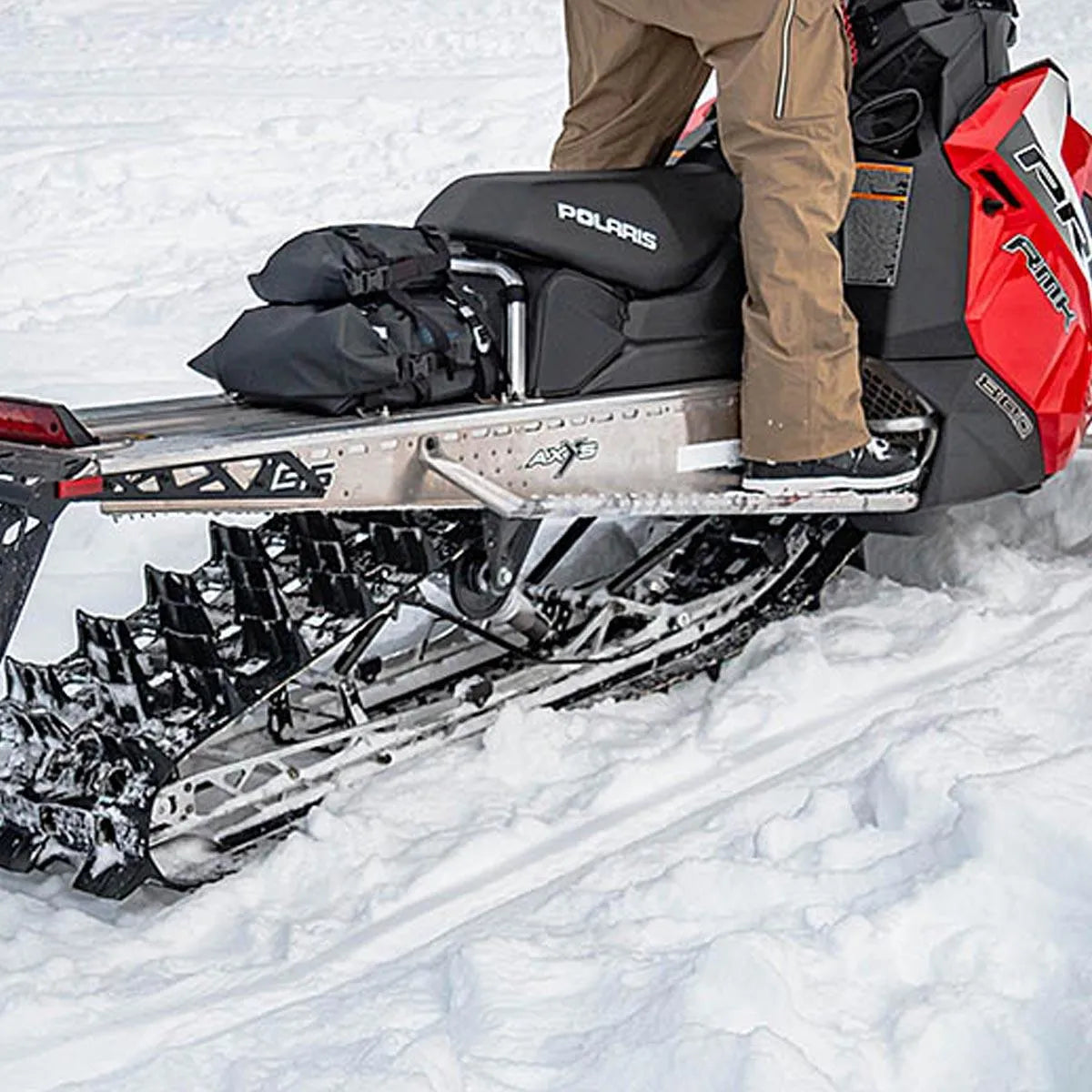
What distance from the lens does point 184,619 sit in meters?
3.12

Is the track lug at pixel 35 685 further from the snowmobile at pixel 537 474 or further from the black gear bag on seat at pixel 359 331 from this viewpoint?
the black gear bag on seat at pixel 359 331

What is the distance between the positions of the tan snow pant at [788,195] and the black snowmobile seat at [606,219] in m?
0.16

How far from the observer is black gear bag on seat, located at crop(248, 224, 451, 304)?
118 inches

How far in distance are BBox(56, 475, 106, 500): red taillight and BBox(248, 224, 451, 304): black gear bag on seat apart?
2.04ft

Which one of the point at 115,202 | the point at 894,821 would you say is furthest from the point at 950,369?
the point at 115,202

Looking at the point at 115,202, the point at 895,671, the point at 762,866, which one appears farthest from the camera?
the point at 115,202

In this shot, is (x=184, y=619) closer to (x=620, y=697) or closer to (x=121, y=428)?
(x=121, y=428)

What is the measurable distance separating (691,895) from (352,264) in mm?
1127

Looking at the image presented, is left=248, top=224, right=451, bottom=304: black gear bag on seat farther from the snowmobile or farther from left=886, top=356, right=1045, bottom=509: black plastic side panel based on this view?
left=886, top=356, right=1045, bottom=509: black plastic side panel

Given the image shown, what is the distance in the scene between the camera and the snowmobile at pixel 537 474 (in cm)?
286

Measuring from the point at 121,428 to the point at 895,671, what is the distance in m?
1.51

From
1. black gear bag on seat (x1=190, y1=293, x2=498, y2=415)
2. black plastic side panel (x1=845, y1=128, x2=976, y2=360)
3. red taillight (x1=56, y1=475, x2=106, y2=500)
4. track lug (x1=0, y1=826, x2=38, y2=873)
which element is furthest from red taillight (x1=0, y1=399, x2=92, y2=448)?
black plastic side panel (x1=845, y1=128, x2=976, y2=360)

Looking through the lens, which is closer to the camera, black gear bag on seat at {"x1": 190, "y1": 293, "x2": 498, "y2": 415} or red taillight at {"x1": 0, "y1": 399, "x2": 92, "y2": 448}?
red taillight at {"x1": 0, "y1": 399, "x2": 92, "y2": 448}

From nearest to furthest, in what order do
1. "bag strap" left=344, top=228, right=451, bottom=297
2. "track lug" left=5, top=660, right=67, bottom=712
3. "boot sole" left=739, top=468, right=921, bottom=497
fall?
1. "bag strap" left=344, top=228, right=451, bottom=297
2. "track lug" left=5, top=660, right=67, bottom=712
3. "boot sole" left=739, top=468, right=921, bottom=497
